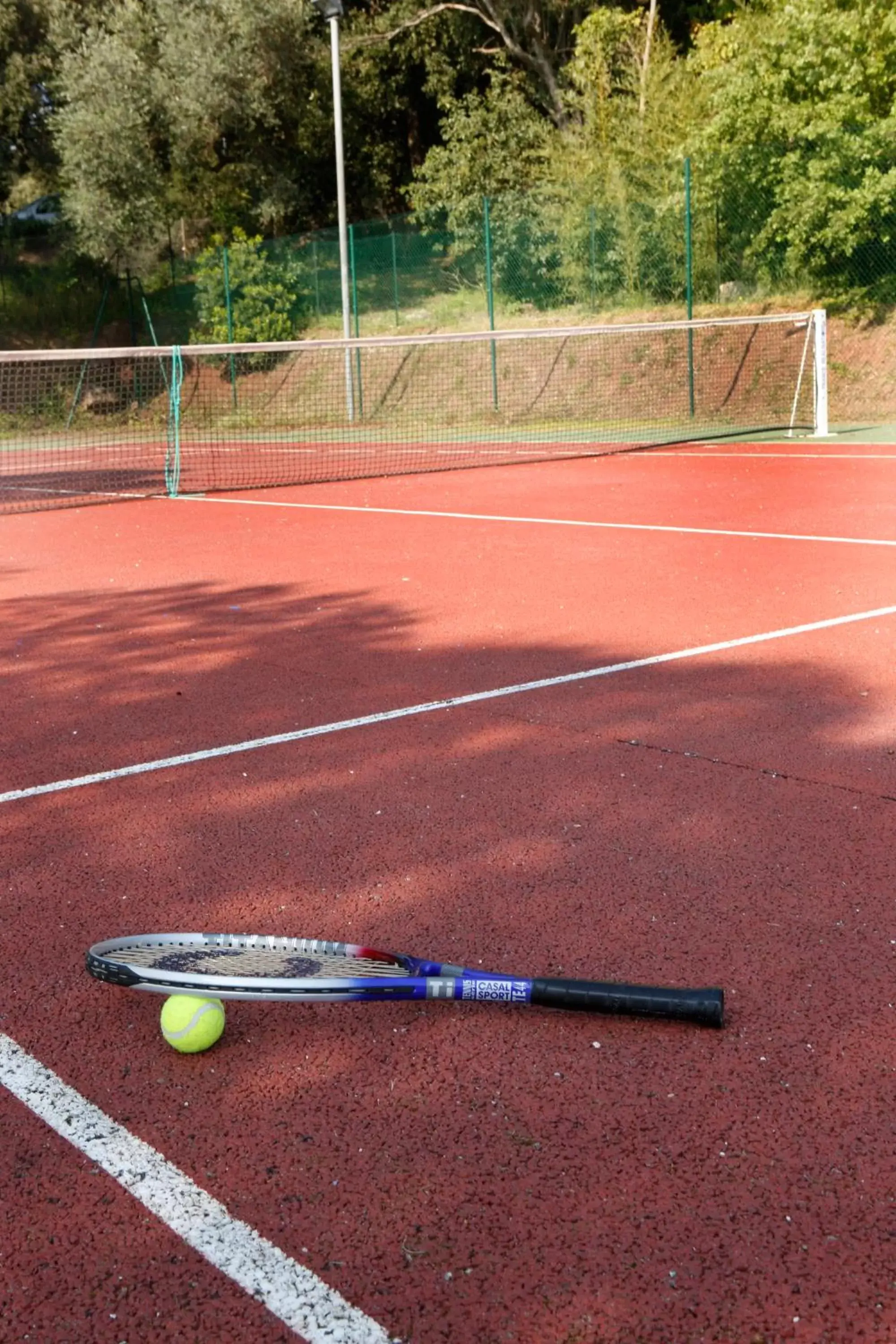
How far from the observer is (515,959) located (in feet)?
10.4

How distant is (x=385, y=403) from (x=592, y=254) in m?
5.30

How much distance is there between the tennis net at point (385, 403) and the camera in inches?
685

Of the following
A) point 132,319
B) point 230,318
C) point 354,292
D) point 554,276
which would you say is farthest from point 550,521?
point 132,319

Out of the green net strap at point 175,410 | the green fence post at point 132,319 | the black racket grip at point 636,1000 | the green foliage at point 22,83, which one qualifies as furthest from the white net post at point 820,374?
the green foliage at point 22,83

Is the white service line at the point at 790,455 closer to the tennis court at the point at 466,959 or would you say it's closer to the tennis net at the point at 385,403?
the tennis net at the point at 385,403

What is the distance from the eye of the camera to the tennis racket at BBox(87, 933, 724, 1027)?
9.01 feet

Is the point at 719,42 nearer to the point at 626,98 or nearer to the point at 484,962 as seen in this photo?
the point at 626,98

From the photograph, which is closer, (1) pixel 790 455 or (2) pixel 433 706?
(2) pixel 433 706

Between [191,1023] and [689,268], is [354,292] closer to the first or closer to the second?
[689,268]

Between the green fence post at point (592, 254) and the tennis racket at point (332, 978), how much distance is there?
23.3m

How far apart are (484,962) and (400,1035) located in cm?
37

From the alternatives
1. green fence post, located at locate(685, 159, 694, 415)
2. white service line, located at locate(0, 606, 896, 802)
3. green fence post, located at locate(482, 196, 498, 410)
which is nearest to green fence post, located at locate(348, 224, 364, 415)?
green fence post, located at locate(482, 196, 498, 410)

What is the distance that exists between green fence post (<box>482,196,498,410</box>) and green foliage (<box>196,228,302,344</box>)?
19.2ft

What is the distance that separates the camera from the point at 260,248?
1195 inches
